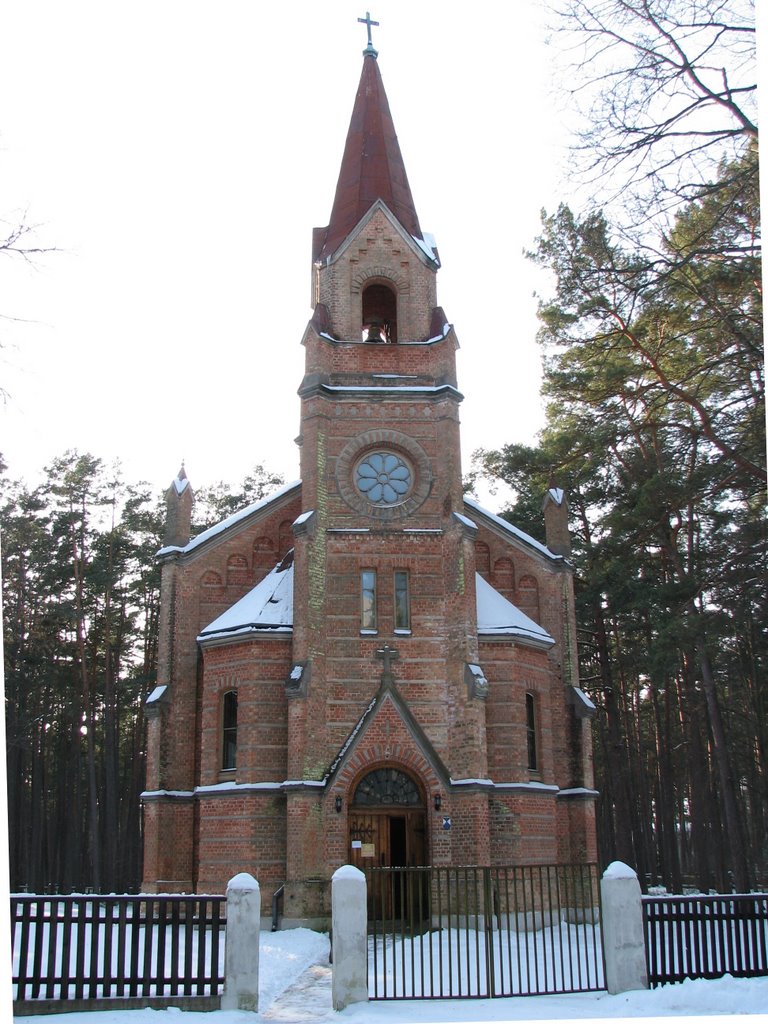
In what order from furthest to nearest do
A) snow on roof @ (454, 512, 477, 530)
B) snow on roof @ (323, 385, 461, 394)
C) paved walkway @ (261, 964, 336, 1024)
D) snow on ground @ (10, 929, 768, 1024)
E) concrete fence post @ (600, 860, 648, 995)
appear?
1. snow on roof @ (323, 385, 461, 394)
2. snow on roof @ (454, 512, 477, 530)
3. concrete fence post @ (600, 860, 648, 995)
4. paved walkway @ (261, 964, 336, 1024)
5. snow on ground @ (10, 929, 768, 1024)

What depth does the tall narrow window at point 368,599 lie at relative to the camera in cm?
2134

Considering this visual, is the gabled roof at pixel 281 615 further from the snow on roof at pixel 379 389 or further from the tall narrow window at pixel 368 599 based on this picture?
the snow on roof at pixel 379 389

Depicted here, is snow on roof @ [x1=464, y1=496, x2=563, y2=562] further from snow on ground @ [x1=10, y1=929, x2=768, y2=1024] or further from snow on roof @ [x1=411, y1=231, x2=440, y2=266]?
snow on ground @ [x1=10, y1=929, x2=768, y2=1024]

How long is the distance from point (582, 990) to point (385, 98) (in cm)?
2438

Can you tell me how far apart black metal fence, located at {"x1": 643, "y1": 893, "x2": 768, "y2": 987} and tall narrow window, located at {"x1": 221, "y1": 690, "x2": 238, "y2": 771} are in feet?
37.8

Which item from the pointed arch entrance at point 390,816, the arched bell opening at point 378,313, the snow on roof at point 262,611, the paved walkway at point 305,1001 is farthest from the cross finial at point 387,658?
the arched bell opening at point 378,313

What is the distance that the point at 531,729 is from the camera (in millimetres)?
22281

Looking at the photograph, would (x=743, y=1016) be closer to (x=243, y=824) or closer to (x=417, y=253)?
(x=243, y=824)

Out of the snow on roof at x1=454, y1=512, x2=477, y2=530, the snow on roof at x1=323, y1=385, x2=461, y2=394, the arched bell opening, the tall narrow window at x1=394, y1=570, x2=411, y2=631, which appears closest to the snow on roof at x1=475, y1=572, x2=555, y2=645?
the tall narrow window at x1=394, y1=570, x2=411, y2=631

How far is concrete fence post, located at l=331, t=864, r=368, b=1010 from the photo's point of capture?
33.6 ft

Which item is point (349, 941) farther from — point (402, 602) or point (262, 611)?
point (262, 611)

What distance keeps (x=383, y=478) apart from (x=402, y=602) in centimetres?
291

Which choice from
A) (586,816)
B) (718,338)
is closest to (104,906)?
(718,338)

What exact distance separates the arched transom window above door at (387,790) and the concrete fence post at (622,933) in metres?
9.42
